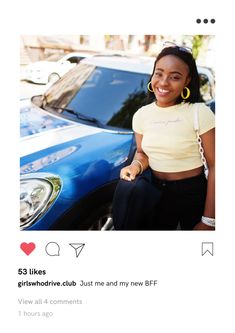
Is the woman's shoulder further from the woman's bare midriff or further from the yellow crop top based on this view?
the woman's bare midriff

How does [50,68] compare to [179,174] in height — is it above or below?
above

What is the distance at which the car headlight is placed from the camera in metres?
1.58

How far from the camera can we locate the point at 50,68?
1.66 metres

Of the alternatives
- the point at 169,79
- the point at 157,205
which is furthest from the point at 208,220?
the point at 169,79

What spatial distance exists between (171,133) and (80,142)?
1.21 feet
